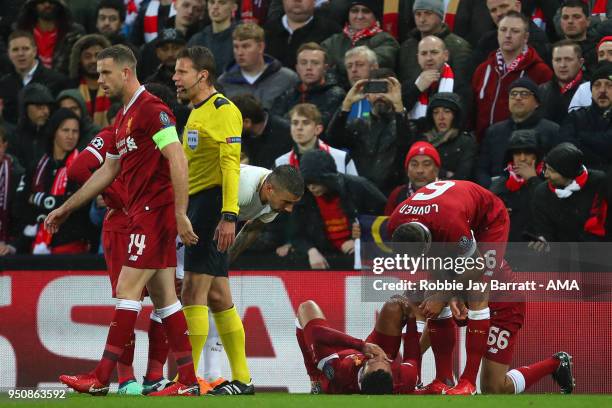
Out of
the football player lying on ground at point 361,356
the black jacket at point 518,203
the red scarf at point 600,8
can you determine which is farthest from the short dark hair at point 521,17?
the football player lying on ground at point 361,356

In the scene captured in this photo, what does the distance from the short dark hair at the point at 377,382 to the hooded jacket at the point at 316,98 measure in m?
4.22

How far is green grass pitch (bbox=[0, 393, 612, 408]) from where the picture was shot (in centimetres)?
856

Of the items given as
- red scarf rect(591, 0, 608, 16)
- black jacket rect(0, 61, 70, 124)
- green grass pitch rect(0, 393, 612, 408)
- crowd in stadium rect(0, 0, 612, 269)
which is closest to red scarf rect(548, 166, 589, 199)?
crowd in stadium rect(0, 0, 612, 269)

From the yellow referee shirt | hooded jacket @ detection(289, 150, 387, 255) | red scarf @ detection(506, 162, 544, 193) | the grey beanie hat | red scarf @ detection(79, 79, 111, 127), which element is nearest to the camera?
the yellow referee shirt

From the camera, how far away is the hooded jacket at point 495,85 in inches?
516

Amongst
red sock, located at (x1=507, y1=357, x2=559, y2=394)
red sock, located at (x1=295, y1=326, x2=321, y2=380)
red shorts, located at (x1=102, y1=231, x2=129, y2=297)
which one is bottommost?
red sock, located at (x1=507, y1=357, x2=559, y2=394)

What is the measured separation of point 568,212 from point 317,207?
2279 mm

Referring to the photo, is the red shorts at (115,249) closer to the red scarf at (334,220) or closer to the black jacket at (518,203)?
the red scarf at (334,220)

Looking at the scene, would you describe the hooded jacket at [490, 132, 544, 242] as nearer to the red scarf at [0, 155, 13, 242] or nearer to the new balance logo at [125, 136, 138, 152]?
the new balance logo at [125, 136, 138, 152]

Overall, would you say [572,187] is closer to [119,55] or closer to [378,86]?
Result: [378,86]

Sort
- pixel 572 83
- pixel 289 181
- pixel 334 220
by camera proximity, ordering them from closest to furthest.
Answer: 1. pixel 289 181
2. pixel 334 220
3. pixel 572 83

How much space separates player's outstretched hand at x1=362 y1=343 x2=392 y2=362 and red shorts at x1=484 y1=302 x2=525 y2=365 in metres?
1.16

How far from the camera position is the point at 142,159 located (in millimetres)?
9445

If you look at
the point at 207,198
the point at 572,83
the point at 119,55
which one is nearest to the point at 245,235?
the point at 207,198
